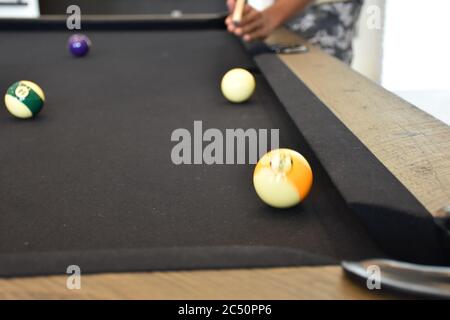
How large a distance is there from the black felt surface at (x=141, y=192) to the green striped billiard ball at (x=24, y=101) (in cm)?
3

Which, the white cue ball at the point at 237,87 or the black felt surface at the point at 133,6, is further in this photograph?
the black felt surface at the point at 133,6

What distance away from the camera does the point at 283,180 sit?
0.81 m

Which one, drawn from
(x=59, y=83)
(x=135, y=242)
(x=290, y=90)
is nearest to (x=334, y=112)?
(x=290, y=90)

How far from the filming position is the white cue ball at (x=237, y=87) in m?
1.45

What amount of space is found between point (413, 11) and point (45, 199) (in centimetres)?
381

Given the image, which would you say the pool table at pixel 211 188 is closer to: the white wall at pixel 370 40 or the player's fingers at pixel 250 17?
the player's fingers at pixel 250 17

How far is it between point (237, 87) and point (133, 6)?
3.95 m

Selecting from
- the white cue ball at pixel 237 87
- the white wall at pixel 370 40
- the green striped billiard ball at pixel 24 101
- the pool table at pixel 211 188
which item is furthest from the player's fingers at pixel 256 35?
the white wall at pixel 370 40

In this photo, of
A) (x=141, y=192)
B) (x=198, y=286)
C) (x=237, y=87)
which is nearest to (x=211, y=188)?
(x=141, y=192)

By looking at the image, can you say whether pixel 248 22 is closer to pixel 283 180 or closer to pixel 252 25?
pixel 252 25

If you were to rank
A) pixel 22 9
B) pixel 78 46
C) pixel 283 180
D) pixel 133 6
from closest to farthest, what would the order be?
pixel 283 180 < pixel 78 46 < pixel 22 9 < pixel 133 6

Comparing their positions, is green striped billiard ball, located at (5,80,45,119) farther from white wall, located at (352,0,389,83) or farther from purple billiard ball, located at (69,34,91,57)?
white wall, located at (352,0,389,83)

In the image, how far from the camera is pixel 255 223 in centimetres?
79
